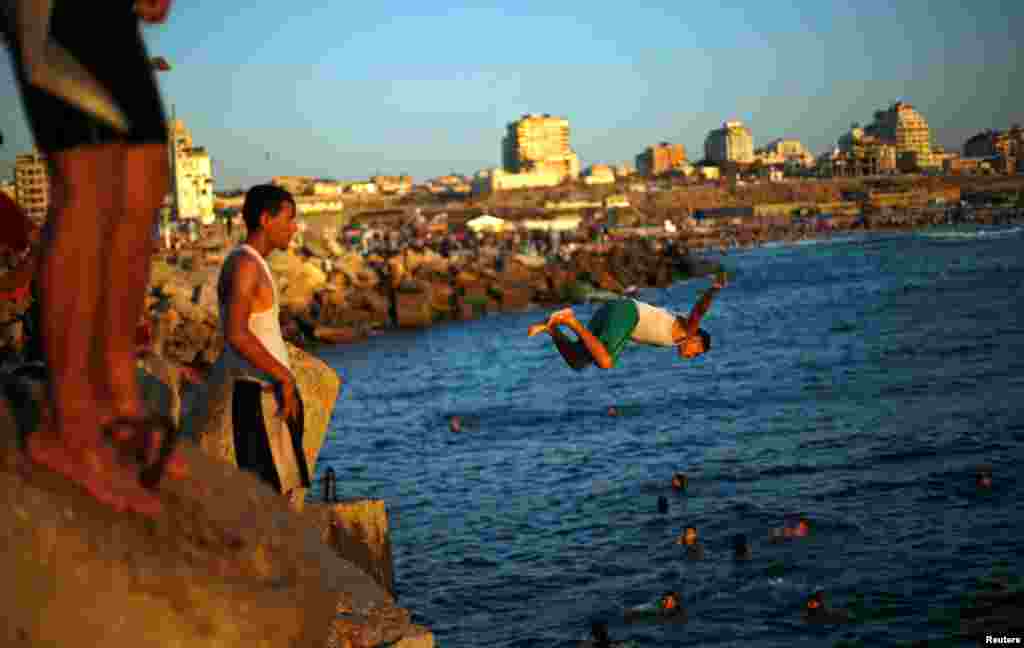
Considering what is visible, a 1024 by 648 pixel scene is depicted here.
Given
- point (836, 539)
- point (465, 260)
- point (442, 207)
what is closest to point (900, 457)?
point (836, 539)

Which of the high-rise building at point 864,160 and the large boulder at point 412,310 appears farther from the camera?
the high-rise building at point 864,160

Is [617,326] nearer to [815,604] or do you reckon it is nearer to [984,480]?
[815,604]

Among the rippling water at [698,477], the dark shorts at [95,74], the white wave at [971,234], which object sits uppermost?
the dark shorts at [95,74]

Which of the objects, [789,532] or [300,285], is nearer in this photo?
[789,532]

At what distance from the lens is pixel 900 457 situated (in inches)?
641

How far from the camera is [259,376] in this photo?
417 cm

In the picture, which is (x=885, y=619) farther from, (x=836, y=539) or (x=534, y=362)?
(x=534, y=362)

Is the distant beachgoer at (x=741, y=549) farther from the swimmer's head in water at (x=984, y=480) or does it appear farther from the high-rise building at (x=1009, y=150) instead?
the high-rise building at (x=1009, y=150)

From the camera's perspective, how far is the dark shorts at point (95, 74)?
96.9 inches

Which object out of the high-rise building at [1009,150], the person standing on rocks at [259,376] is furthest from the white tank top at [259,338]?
the high-rise building at [1009,150]

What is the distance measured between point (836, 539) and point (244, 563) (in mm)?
10672

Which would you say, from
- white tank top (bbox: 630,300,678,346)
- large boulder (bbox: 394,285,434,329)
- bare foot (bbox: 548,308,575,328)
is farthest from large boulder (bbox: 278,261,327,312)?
bare foot (bbox: 548,308,575,328)

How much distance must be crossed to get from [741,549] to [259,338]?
8.70 m

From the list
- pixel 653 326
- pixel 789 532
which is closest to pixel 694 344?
pixel 653 326
